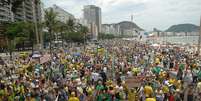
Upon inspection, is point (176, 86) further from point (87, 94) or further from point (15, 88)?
point (15, 88)

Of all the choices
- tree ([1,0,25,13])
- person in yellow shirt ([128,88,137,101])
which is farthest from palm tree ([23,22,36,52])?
tree ([1,0,25,13])

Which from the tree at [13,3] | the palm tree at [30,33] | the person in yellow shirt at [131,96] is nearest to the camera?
the tree at [13,3]

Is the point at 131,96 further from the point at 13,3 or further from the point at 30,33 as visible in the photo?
the point at 30,33

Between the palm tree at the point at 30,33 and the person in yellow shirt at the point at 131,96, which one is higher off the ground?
the palm tree at the point at 30,33

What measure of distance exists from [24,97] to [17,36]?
208ft

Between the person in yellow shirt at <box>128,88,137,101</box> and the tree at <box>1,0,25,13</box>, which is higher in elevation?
the tree at <box>1,0,25,13</box>

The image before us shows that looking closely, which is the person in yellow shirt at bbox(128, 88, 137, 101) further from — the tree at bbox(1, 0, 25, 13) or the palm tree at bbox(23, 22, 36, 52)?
the palm tree at bbox(23, 22, 36, 52)

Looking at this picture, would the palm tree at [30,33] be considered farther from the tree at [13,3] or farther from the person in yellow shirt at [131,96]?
the tree at [13,3]

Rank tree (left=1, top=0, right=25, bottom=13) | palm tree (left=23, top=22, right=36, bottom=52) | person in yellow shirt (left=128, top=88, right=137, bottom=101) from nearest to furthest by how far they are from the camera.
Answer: tree (left=1, top=0, right=25, bottom=13) → person in yellow shirt (left=128, top=88, right=137, bottom=101) → palm tree (left=23, top=22, right=36, bottom=52)

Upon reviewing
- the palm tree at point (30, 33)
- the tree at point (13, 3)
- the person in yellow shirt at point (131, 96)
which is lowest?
the person in yellow shirt at point (131, 96)

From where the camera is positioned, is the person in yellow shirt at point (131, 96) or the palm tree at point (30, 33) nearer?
the person in yellow shirt at point (131, 96)

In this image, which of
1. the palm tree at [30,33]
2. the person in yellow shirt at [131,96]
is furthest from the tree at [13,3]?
the palm tree at [30,33]

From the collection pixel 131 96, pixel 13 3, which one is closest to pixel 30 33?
pixel 131 96

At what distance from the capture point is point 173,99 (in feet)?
37.9
